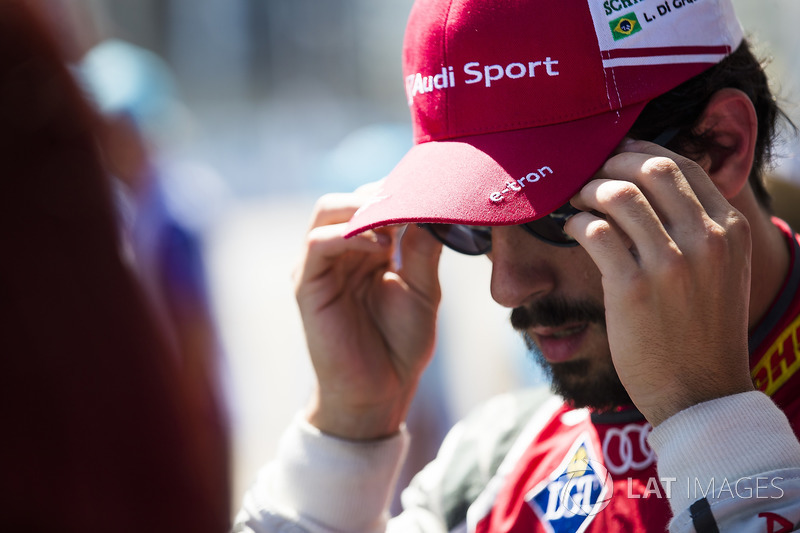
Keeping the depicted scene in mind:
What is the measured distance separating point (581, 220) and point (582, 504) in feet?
2.03

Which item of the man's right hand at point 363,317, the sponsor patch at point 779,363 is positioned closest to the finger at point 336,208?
the man's right hand at point 363,317

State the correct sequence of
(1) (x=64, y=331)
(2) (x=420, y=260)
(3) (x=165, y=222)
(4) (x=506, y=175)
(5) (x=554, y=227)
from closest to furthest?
1. (1) (x=64, y=331)
2. (4) (x=506, y=175)
3. (5) (x=554, y=227)
4. (2) (x=420, y=260)
5. (3) (x=165, y=222)

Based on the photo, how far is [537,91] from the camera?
1480mm

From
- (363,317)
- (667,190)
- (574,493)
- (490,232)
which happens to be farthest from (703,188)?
(363,317)

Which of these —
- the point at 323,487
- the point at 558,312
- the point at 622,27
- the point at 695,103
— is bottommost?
the point at 323,487

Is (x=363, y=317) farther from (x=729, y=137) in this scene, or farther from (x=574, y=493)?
(x=729, y=137)

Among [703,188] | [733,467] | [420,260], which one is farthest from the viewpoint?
[420,260]

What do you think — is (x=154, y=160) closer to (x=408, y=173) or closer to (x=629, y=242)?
(x=408, y=173)

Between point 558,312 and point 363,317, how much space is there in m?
0.57

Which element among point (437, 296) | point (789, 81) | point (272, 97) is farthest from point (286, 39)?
point (437, 296)

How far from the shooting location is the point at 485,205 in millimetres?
1410

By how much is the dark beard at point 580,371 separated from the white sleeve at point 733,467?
15.9 inches

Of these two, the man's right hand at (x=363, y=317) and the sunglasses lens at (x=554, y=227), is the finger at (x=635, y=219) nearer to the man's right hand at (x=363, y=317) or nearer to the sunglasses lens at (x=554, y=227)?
the sunglasses lens at (x=554, y=227)

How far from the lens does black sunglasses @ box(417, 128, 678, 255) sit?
153cm
